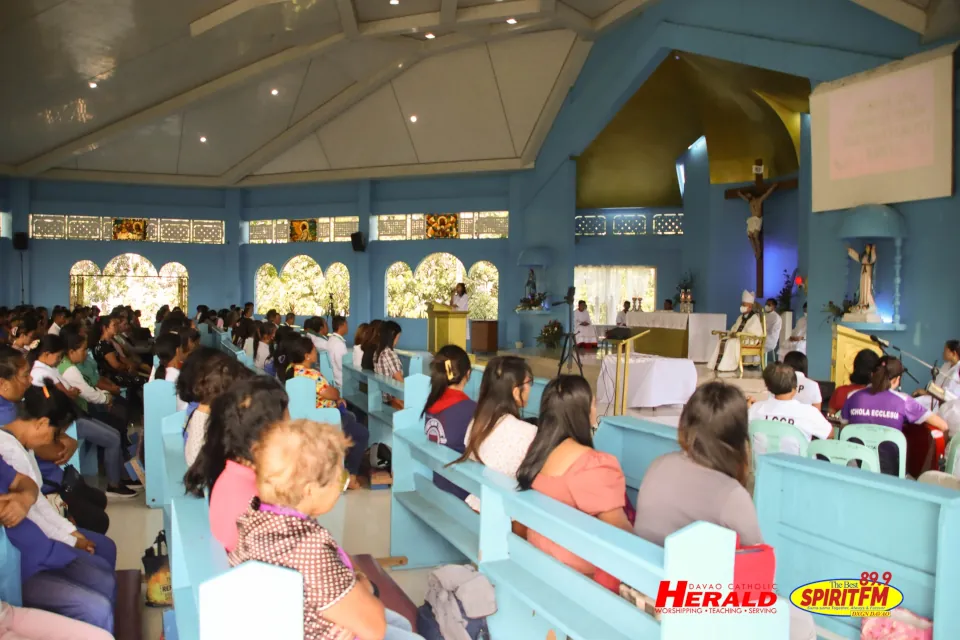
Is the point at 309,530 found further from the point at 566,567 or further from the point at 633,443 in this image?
the point at 633,443

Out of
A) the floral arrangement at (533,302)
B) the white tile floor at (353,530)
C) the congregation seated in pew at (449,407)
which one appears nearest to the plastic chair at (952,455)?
the congregation seated in pew at (449,407)

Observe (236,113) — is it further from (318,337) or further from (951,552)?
(951,552)

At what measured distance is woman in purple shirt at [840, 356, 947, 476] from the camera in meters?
4.10

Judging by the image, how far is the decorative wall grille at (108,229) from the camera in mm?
16219

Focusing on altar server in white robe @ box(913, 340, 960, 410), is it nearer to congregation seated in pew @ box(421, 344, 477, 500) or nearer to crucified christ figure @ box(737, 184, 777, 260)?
congregation seated in pew @ box(421, 344, 477, 500)

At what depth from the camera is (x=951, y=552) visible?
2.24m

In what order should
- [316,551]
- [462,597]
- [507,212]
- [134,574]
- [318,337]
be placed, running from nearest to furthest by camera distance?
[316,551]
[462,597]
[134,574]
[318,337]
[507,212]

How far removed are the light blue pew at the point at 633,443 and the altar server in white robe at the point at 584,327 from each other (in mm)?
11132

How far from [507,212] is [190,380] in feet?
41.6

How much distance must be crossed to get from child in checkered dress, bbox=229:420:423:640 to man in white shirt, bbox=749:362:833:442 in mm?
2596

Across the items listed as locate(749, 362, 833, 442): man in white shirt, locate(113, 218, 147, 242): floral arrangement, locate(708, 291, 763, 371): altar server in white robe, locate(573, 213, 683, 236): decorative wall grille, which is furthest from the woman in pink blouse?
locate(113, 218, 147, 242): floral arrangement

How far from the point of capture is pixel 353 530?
13.9ft

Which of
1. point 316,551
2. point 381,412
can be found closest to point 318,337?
point 381,412

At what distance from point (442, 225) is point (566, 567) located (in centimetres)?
1435
